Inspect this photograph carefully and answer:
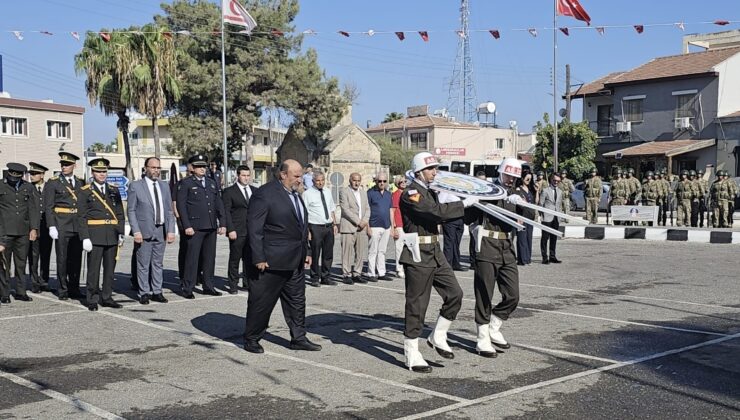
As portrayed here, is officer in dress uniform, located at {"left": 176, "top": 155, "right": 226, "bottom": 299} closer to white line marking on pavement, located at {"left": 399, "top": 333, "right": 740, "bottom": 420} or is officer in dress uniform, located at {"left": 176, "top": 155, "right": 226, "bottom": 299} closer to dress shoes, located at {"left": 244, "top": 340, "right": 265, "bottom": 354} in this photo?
dress shoes, located at {"left": 244, "top": 340, "right": 265, "bottom": 354}

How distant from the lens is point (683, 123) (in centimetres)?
4297

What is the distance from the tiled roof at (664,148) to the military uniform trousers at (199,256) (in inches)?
1358

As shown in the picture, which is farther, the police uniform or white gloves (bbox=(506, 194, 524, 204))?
the police uniform

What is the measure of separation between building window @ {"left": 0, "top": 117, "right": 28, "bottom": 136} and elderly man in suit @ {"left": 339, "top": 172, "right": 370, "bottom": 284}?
3994cm

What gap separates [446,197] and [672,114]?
40394 millimetres

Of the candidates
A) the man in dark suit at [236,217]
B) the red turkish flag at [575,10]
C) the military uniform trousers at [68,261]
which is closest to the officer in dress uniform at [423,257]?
the man in dark suit at [236,217]

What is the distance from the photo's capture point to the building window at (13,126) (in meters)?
47.3

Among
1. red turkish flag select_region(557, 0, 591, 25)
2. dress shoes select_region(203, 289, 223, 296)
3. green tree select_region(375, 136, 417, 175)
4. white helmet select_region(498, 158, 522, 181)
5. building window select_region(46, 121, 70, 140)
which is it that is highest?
red turkish flag select_region(557, 0, 591, 25)

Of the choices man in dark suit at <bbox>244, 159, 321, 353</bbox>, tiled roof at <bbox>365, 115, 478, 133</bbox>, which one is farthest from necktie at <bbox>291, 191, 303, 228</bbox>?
tiled roof at <bbox>365, 115, 478, 133</bbox>

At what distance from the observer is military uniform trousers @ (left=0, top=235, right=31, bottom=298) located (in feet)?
37.0

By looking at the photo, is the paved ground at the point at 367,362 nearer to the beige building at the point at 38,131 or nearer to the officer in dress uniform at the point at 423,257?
the officer in dress uniform at the point at 423,257

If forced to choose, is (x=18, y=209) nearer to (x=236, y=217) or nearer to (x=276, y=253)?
(x=236, y=217)

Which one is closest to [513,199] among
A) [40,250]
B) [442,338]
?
[442,338]

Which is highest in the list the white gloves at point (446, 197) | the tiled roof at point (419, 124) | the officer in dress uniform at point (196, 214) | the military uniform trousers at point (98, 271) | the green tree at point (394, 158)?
the tiled roof at point (419, 124)
